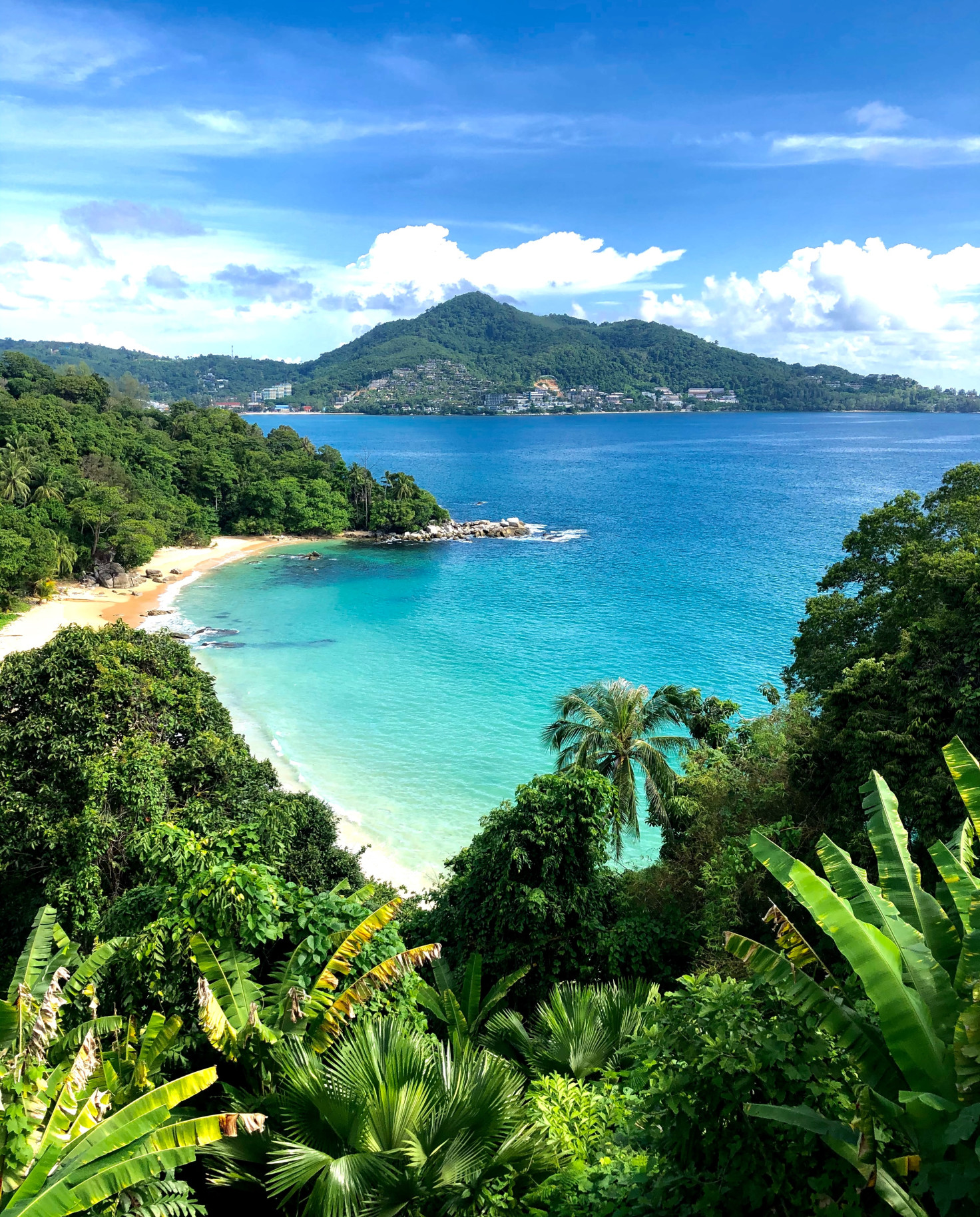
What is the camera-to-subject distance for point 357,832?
24.4 metres

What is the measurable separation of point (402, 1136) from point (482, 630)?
40.5 metres

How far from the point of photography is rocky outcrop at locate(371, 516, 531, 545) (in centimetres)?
7400

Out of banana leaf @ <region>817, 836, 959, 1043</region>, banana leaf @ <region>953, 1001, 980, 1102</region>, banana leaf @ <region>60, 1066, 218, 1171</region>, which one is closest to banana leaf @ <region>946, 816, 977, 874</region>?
banana leaf @ <region>817, 836, 959, 1043</region>

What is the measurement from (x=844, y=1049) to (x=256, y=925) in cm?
592

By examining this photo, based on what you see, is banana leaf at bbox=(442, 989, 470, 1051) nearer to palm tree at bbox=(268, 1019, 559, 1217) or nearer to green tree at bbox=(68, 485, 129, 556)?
palm tree at bbox=(268, 1019, 559, 1217)

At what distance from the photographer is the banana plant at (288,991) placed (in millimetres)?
7047

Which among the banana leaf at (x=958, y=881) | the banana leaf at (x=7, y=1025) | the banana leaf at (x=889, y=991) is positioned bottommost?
the banana leaf at (x=7, y=1025)

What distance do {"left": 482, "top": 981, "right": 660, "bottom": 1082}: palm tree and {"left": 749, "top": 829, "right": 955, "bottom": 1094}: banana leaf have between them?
11.6 ft

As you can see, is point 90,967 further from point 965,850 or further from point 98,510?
point 98,510

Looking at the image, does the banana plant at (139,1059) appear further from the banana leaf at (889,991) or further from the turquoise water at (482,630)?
the turquoise water at (482,630)

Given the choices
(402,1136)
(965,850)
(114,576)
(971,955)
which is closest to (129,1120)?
(402,1136)

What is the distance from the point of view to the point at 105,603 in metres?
48.5

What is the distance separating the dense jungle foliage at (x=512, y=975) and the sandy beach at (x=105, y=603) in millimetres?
19607

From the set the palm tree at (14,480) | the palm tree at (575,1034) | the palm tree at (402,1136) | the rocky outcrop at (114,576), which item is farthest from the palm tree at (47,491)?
the palm tree at (402,1136)
